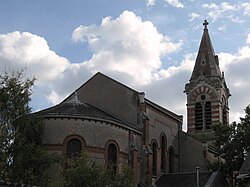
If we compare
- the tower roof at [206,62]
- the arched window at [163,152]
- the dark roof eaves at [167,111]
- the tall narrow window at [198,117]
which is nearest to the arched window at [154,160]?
the arched window at [163,152]

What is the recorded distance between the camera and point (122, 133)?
3691cm

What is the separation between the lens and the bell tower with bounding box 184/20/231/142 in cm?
5644

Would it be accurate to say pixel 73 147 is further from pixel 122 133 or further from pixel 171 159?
pixel 171 159

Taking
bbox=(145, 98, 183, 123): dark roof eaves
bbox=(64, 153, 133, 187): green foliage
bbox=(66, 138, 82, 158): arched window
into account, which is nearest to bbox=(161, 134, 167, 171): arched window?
bbox=(145, 98, 183, 123): dark roof eaves

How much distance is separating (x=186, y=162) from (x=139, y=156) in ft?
27.7

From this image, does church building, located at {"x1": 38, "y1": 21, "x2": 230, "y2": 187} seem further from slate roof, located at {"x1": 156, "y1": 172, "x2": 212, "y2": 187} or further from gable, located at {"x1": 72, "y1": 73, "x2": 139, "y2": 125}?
slate roof, located at {"x1": 156, "y1": 172, "x2": 212, "y2": 187}

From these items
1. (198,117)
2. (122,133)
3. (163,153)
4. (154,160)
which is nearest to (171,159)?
(163,153)

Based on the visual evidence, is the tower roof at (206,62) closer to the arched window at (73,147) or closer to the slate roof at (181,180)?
the slate roof at (181,180)

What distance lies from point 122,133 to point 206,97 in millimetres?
22978

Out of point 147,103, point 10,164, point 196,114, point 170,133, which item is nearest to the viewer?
point 10,164

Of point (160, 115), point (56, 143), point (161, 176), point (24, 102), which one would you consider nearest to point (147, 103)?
point (160, 115)

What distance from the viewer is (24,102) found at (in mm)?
31734

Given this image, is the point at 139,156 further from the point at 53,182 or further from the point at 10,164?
the point at 10,164

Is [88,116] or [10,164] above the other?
[88,116]
